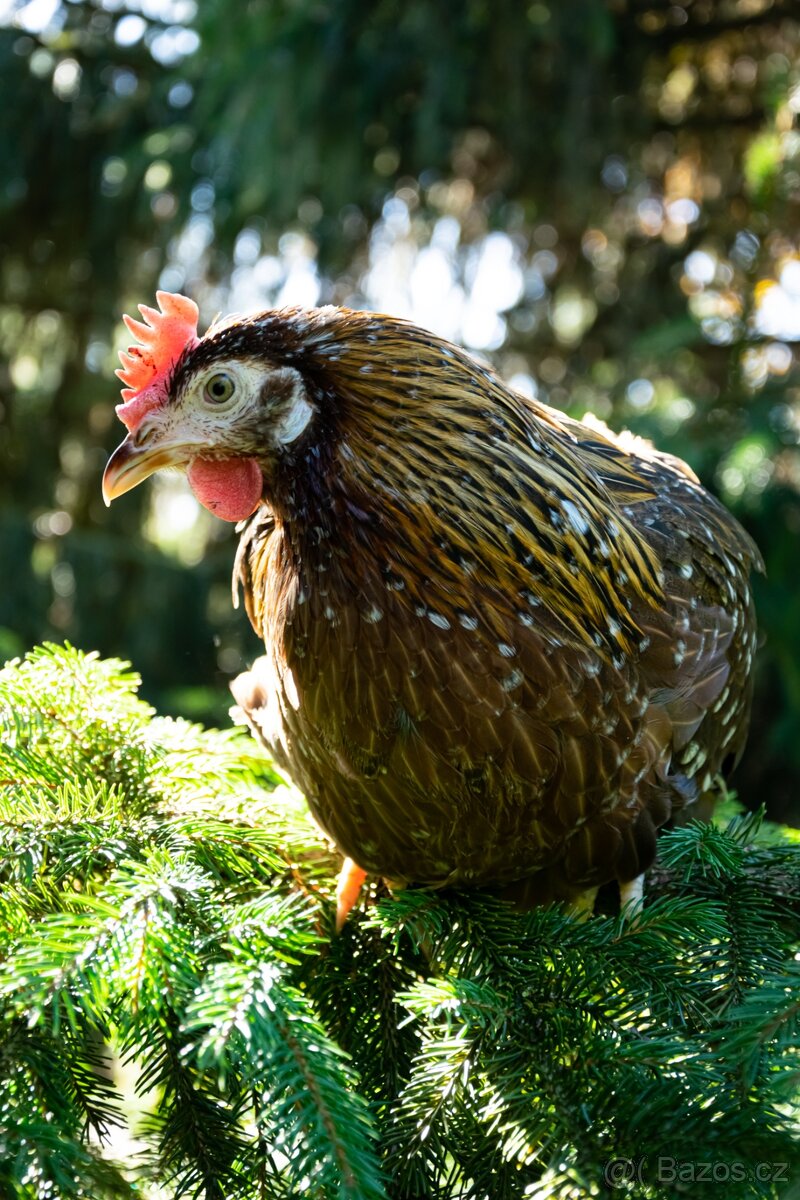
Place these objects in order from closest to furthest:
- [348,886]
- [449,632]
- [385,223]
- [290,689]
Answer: [449,632] → [290,689] → [348,886] → [385,223]

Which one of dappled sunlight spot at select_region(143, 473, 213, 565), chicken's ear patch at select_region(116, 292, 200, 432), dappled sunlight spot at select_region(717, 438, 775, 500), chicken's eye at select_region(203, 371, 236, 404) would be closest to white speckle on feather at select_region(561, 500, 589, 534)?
chicken's eye at select_region(203, 371, 236, 404)

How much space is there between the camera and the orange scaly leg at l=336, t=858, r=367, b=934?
175 centimetres

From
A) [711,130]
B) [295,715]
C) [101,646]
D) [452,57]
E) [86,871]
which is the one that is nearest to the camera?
[86,871]

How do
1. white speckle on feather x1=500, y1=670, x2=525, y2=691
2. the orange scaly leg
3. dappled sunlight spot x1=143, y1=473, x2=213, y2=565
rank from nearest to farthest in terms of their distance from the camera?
white speckle on feather x1=500, y1=670, x2=525, y2=691, the orange scaly leg, dappled sunlight spot x1=143, y1=473, x2=213, y2=565

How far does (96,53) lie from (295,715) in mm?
4300

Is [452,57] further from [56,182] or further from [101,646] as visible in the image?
[101,646]

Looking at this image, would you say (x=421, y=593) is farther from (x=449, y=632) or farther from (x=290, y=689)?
(x=290, y=689)

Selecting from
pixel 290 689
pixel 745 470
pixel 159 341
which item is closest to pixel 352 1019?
pixel 290 689

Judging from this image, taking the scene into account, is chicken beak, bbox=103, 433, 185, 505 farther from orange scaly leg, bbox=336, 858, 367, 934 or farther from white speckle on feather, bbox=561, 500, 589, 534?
orange scaly leg, bbox=336, 858, 367, 934

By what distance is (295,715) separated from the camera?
1.65 metres

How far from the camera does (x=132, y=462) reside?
63.7 inches

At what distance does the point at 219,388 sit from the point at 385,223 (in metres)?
3.29

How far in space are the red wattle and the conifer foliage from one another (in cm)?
47

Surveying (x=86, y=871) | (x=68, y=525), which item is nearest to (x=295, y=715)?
(x=86, y=871)
